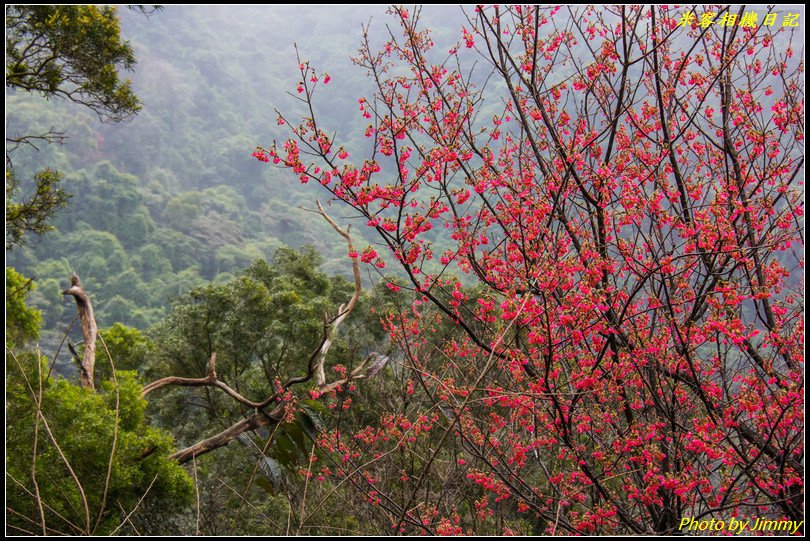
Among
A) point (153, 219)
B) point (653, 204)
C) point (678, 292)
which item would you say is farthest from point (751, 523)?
point (153, 219)

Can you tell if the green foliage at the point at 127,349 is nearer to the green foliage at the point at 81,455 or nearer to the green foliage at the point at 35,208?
the green foliage at the point at 35,208

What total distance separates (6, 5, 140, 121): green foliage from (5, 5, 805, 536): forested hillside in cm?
3

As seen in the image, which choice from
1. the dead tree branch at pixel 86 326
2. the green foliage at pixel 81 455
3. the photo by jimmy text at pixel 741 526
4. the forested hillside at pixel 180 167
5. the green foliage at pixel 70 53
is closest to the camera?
the photo by jimmy text at pixel 741 526

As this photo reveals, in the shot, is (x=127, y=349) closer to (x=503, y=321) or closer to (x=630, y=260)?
(x=503, y=321)

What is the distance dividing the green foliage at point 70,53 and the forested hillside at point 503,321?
0.11 feet

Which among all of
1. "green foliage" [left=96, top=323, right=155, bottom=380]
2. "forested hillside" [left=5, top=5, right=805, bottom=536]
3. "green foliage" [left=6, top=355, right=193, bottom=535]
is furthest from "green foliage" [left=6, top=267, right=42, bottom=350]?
"green foliage" [left=96, top=323, right=155, bottom=380]

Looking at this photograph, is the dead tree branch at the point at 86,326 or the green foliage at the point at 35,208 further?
the green foliage at the point at 35,208

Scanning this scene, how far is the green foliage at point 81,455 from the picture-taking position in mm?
4539

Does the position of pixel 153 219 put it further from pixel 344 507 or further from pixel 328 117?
pixel 344 507

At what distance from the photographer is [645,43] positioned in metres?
3.46

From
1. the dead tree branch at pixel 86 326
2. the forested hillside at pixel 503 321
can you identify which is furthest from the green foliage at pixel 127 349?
the dead tree branch at pixel 86 326

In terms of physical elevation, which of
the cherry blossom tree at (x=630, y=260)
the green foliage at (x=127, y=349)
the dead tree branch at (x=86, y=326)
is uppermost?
the cherry blossom tree at (x=630, y=260)

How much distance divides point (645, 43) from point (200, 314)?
30.4ft

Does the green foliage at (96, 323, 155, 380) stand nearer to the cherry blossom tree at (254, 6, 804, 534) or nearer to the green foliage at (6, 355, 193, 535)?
the green foliage at (6, 355, 193, 535)
